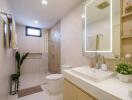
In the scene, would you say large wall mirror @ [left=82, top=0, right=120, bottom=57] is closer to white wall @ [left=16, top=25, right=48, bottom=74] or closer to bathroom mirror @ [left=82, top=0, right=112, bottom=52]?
bathroom mirror @ [left=82, top=0, right=112, bottom=52]

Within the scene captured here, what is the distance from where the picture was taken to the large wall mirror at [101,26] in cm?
125

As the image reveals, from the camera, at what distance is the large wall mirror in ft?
4.10

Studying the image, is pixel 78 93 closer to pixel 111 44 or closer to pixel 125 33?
pixel 111 44

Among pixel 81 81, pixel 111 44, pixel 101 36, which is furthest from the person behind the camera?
pixel 101 36

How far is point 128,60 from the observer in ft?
3.59

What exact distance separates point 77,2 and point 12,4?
1.63 meters

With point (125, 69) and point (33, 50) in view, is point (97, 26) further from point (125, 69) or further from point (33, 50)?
point (33, 50)

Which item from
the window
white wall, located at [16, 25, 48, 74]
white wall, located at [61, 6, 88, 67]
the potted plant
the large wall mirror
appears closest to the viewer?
the potted plant

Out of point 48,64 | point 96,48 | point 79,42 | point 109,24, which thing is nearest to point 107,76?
point 96,48

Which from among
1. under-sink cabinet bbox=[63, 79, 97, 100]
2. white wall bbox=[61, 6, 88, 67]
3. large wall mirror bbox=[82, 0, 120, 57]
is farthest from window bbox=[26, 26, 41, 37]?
under-sink cabinet bbox=[63, 79, 97, 100]

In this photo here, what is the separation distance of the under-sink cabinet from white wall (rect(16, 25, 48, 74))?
3.38m

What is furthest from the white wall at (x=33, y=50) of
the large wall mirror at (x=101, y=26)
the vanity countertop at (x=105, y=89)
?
the vanity countertop at (x=105, y=89)

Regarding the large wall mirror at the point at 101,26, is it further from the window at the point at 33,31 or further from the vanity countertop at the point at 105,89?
the window at the point at 33,31

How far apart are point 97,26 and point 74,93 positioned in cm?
121
